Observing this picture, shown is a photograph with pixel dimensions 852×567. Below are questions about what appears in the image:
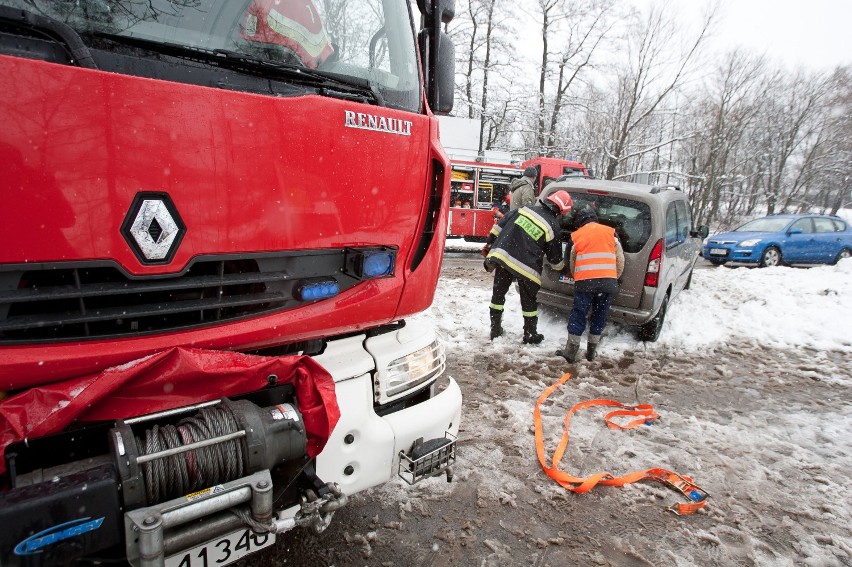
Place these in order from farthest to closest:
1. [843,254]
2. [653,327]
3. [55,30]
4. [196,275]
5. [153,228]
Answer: [843,254] → [653,327] → [196,275] → [153,228] → [55,30]

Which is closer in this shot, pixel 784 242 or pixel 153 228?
pixel 153 228

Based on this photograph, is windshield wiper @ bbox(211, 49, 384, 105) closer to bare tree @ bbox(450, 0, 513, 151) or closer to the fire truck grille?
the fire truck grille

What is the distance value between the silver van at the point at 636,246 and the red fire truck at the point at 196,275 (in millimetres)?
4104

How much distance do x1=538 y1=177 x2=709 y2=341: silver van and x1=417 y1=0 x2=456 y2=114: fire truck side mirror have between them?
338 cm

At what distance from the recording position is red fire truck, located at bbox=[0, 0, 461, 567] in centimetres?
141

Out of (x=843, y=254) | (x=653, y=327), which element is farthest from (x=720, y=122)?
(x=653, y=327)

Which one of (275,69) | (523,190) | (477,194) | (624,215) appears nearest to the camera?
(275,69)

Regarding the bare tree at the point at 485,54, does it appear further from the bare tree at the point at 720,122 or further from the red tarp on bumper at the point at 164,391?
the red tarp on bumper at the point at 164,391

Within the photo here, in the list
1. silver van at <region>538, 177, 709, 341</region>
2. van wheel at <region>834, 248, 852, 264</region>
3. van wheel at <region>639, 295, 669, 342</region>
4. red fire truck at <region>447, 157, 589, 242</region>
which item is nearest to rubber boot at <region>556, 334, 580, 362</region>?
silver van at <region>538, 177, 709, 341</region>

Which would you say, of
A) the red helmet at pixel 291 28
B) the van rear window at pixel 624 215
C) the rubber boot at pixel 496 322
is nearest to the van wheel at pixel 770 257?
the van rear window at pixel 624 215

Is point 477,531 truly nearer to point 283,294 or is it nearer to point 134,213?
point 283,294

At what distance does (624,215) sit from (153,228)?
5.45 meters

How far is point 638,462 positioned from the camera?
11.9ft

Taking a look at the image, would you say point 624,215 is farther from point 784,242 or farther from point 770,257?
point 784,242
